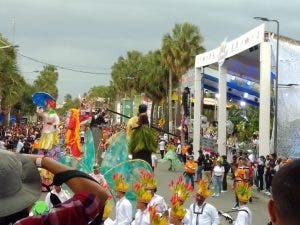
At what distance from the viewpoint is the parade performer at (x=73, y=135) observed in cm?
2111

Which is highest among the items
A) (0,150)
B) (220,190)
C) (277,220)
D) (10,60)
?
(10,60)

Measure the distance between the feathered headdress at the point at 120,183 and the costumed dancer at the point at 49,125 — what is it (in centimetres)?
913

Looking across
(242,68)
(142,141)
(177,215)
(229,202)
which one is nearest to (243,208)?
(177,215)

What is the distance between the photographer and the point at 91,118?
1027 inches

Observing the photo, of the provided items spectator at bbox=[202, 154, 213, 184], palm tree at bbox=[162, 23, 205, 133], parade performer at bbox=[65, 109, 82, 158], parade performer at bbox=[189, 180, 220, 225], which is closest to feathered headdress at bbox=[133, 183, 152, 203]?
parade performer at bbox=[189, 180, 220, 225]

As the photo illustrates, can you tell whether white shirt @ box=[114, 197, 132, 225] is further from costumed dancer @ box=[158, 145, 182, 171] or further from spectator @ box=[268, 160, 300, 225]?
costumed dancer @ box=[158, 145, 182, 171]

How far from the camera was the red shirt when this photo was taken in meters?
2.23

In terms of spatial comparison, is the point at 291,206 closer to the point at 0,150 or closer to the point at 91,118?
the point at 0,150

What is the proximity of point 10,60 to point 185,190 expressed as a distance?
25451 millimetres

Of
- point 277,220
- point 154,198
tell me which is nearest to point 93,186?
point 277,220

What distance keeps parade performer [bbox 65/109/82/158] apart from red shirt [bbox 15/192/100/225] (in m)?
17.9

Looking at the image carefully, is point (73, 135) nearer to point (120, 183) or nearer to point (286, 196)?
point (120, 183)

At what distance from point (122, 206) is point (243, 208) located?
6.83 feet

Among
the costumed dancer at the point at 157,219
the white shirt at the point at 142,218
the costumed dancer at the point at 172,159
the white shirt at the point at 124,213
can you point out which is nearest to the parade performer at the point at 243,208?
the white shirt at the point at 142,218
